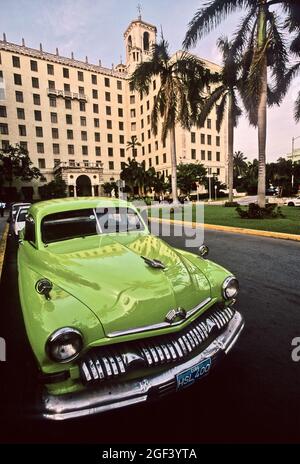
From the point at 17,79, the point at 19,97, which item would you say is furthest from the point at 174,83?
the point at 17,79

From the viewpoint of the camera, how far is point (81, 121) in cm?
5666

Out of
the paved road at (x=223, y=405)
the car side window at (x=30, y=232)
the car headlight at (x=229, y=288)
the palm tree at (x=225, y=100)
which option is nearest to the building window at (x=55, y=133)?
the palm tree at (x=225, y=100)

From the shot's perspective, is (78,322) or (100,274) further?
(100,274)

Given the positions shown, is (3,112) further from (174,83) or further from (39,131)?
(174,83)

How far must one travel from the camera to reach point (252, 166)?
70.9 meters

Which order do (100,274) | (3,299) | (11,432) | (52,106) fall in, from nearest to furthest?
(11,432) < (100,274) < (3,299) < (52,106)

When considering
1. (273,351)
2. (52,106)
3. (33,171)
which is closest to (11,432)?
(273,351)

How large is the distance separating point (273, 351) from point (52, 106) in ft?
200

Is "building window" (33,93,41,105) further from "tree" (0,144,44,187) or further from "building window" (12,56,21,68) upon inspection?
"tree" (0,144,44,187)

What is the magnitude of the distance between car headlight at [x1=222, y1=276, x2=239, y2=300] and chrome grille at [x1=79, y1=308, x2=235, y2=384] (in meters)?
0.44

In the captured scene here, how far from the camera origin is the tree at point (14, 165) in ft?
145

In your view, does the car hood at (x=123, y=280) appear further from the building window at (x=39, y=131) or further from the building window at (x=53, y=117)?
the building window at (x=53, y=117)

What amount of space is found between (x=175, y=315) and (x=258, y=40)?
1488 cm
